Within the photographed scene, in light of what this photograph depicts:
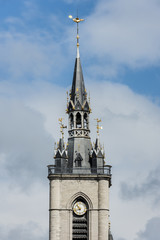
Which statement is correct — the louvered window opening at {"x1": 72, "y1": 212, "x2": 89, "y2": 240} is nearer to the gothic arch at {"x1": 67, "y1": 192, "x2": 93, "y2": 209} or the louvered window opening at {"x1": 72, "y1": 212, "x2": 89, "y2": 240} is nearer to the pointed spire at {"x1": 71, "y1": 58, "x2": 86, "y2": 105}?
the gothic arch at {"x1": 67, "y1": 192, "x2": 93, "y2": 209}

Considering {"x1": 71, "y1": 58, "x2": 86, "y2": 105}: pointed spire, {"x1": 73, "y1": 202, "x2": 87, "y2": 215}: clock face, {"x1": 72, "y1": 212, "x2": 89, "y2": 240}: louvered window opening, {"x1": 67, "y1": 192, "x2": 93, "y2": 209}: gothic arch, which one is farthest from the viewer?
{"x1": 71, "y1": 58, "x2": 86, "y2": 105}: pointed spire

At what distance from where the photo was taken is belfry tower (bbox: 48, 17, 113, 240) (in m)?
104

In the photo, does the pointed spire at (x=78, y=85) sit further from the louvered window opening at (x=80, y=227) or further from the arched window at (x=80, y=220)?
the louvered window opening at (x=80, y=227)

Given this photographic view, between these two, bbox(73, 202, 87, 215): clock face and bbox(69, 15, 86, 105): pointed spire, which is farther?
bbox(69, 15, 86, 105): pointed spire

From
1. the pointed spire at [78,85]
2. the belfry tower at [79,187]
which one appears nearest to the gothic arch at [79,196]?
the belfry tower at [79,187]

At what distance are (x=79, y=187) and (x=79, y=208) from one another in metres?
2.53

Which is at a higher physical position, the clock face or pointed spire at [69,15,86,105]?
pointed spire at [69,15,86,105]

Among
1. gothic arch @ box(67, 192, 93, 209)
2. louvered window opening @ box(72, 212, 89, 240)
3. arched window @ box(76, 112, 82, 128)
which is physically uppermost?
arched window @ box(76, 112, 82, 128)

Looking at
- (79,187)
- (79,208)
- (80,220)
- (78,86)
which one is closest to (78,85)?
(78,86)

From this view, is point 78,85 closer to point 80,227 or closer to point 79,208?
point 79,208

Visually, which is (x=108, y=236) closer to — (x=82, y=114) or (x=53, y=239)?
(x=53, y=239)

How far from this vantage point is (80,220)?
4112 inches

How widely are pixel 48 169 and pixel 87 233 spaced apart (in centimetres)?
936

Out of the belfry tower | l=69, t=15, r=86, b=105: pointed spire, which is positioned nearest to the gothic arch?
the belfry tower
